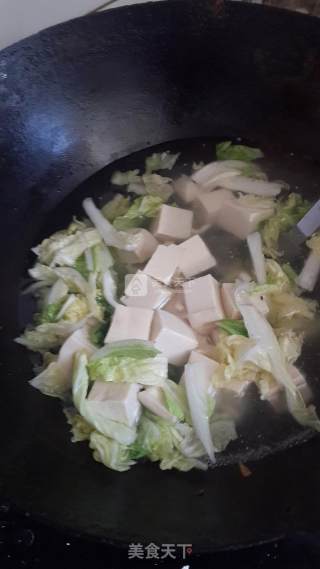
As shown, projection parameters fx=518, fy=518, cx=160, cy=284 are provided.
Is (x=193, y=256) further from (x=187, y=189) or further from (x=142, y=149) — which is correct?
(x=142, y=149)

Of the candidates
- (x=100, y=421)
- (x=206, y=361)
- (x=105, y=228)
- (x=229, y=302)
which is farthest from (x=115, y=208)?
(x=100, y=421)

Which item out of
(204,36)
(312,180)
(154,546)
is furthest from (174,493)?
(204,36)

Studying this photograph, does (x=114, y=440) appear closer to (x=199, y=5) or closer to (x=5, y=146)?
(x=5, y=146)

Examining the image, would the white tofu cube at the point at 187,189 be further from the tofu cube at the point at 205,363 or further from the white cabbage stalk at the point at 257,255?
the tofu cube at the point at 205,363

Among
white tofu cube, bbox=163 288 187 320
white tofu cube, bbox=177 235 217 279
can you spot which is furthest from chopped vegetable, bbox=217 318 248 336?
white tofu cube, bbox=177 235 217 279

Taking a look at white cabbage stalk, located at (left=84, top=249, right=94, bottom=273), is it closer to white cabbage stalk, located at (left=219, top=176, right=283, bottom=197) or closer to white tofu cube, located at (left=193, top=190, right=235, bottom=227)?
white tofu cube, located at (left=193, top=190, right=235, bottom=227)

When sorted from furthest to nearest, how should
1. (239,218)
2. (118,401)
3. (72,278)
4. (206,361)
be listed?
(239,218), (72,278), (206,361), (118,401)
